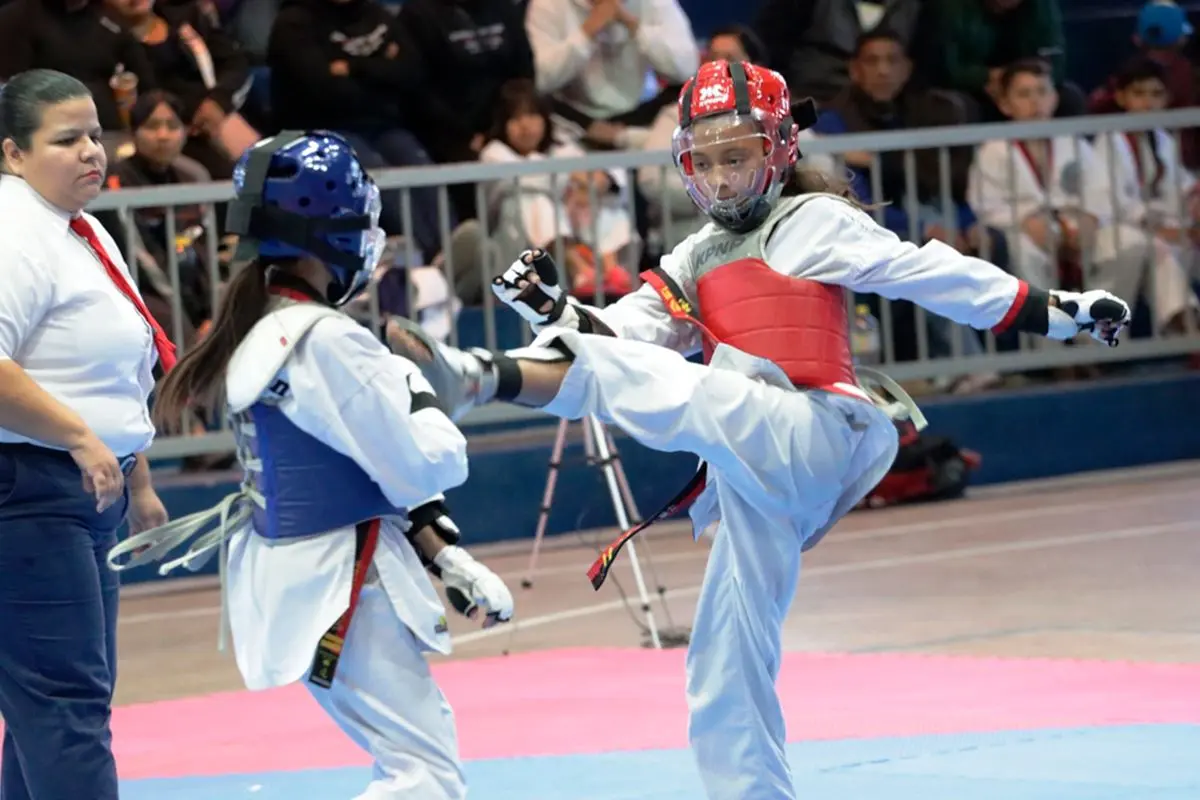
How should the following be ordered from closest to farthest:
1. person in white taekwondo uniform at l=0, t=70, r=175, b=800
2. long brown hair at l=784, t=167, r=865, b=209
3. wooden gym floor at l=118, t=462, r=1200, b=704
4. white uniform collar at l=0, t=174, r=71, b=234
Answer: person in white taekwondo uniform at l=0, t=70, r=175, b=800 → white uniform collar at l=0, t=174, r=71, b=234 → long brown hair at l=784, t=167, r=865, b=209 → wooden gym floor at l=118, t=462, r=1200, b=704

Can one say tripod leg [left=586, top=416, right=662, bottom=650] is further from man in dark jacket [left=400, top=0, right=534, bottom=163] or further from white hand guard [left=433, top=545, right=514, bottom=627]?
white hand guard [left=433, top=545, right=514, bottom=627]

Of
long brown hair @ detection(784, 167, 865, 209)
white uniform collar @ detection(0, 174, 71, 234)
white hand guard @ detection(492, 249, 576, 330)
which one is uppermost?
white uniform collar @ detection(0, 174, 71, 234)

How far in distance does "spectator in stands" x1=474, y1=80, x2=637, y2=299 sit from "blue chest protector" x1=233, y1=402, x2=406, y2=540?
19.5 ft

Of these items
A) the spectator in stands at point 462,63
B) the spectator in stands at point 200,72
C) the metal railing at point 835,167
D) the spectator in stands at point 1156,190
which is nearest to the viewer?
the metal railing at point 835,167

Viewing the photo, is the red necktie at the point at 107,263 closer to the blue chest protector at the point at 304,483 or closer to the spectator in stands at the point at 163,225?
the blue chest protector at the point at 304,483

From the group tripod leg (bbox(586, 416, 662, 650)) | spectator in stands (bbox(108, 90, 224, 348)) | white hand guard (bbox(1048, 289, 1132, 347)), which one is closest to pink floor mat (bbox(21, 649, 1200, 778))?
tripod leg (bbox(586, 416, 662, 650))

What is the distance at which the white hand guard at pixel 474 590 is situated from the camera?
383cm

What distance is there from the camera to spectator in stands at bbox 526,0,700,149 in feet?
36.5

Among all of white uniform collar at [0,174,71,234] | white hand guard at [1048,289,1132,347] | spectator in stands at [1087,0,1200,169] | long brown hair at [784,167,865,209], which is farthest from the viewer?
spectator in stands at [1087,0,1200,169]

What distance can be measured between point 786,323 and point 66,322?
1.62 meters

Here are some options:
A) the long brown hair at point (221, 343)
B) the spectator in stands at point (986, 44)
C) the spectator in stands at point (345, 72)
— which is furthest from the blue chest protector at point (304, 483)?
the spectator in stands at point (986, 44)

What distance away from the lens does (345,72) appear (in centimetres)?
1061

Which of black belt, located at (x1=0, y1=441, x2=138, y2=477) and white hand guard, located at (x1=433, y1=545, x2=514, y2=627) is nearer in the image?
white hand guard, located at (x1=433, y1=545, x2=514, y2=627)

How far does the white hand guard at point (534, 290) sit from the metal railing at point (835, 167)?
4.29 m
